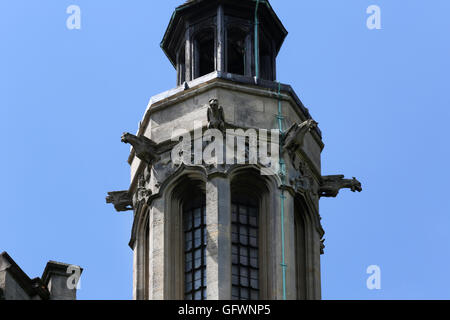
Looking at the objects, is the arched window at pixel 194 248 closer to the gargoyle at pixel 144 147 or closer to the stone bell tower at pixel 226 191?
the stone bell tower at pixel 226 191

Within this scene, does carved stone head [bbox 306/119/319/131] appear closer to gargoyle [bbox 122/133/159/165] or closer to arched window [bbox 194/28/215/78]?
gargoyle [bbox 122/133/159/165]

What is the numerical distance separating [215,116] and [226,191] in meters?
2.16

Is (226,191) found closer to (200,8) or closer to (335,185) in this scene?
(335,185)

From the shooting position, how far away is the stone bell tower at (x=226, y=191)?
186 feet

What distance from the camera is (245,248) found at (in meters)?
57.2

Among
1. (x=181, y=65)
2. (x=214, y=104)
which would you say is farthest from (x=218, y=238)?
(x=181, y=65)

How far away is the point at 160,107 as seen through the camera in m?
59.9

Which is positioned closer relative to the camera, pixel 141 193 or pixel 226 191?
pixel 226 191

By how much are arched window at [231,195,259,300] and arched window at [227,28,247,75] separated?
572cm

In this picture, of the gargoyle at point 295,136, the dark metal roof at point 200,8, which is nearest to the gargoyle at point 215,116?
the gargoyle at point 295,136

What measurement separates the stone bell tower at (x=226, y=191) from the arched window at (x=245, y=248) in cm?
3

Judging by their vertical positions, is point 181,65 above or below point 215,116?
above
